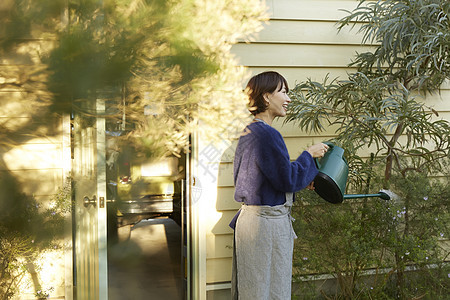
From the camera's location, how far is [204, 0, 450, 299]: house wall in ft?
Result: 10.4

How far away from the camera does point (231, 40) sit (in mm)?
1415

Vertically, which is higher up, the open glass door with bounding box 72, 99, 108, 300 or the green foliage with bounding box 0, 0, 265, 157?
the green foliage with bounding box 0, 0, 265, 157

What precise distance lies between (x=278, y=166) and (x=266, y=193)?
0.16 m

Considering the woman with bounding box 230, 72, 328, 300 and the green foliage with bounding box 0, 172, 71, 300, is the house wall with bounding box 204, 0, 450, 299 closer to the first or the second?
the woman with bounding box 230, 72, 328, 300

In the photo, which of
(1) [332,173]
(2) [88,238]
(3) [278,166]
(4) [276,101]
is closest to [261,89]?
(4) [276,101]

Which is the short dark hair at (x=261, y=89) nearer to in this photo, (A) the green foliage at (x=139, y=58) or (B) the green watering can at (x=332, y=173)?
(B) the green watering can at (x=332, y=173)

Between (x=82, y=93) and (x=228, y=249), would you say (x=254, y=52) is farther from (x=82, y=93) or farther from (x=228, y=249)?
(x=82, y=93)

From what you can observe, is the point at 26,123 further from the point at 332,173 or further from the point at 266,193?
Result: the point at 332,173

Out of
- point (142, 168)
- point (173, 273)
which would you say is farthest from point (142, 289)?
point (142, 168)

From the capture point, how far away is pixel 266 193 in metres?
2.07

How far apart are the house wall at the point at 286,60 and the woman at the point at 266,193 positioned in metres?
1.00

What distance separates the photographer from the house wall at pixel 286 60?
318 centimetres

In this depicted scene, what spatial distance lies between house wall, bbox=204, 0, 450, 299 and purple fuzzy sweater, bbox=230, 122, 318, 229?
41.2 inches

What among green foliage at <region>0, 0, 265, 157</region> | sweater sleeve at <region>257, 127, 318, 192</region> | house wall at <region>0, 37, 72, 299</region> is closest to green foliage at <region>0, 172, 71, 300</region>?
house wall at <region>0, 37, 72, 299</region>
